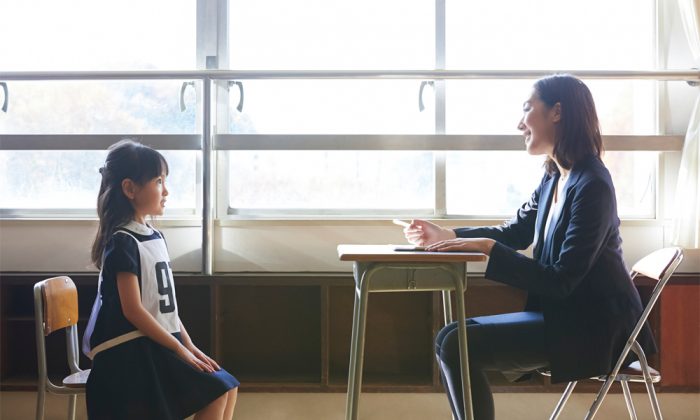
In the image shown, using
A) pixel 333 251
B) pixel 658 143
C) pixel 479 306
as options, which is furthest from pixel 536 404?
pixel 658 143

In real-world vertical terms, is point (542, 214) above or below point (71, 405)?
above

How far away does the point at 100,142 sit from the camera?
2754 millimetres

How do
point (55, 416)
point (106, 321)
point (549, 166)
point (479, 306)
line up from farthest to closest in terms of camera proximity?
1. point (479, 306)
2. point (55, 416)
3. point (549, 166)
4. point (106, 321)

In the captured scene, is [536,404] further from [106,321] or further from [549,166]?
[106,321]

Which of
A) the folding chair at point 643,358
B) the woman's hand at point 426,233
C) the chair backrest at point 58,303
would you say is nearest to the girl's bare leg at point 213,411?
the chair backrest at point 58,303

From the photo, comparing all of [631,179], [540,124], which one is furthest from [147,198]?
[631,179]

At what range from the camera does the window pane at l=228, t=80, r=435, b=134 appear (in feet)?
9.91

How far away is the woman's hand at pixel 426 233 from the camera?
6.34 feet

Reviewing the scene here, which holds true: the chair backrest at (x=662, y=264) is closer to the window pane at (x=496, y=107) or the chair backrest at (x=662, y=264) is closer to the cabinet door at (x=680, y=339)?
the cabinet door at (x=680, y=339)

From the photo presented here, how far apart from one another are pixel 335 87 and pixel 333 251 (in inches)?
32.3
